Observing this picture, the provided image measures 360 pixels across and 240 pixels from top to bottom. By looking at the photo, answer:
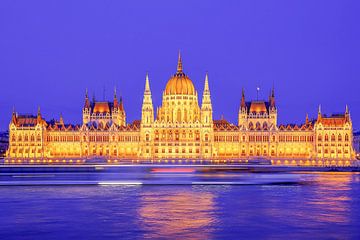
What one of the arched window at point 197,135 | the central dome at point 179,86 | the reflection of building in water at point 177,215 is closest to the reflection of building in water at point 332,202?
the reflection of building in water at point 177,215

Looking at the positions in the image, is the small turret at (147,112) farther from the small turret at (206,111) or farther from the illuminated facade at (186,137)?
the small turret at (206,111)

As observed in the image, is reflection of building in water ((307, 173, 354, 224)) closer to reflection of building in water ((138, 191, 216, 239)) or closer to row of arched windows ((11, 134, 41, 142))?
reflection of building in water ((138, 191, 216, 239))

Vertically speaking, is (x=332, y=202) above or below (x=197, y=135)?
below

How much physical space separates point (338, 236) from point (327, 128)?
134772mm

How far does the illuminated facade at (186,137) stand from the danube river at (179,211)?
104897mm

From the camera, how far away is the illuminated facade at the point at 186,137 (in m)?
157

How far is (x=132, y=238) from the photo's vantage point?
26250 mm

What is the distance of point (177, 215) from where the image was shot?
33.5 meters

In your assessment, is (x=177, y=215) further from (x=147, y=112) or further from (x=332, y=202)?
(x=147, y=112)

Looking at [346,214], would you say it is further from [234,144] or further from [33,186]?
[234,144]

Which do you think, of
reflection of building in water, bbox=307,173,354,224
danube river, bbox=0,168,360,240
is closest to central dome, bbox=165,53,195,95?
reflection of building in water, bbox=307,173,354,224

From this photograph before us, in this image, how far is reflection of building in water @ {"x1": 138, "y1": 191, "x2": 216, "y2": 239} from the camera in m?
27.7

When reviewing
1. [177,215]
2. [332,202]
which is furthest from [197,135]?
[177,215]

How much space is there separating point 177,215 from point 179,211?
5.96 feet
